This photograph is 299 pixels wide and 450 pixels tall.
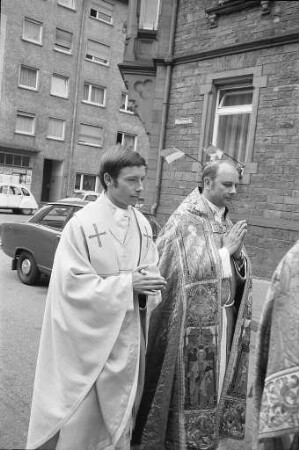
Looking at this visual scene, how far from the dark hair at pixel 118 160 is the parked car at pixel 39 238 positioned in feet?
18.3

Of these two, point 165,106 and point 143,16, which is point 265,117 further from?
point 143,16

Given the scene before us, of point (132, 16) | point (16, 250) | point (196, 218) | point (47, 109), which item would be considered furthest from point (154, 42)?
point (47, 109)

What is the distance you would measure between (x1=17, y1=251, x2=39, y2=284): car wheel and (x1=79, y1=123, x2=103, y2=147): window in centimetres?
2658

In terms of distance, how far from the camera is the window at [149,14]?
13.4 m

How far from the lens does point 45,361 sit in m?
2.71

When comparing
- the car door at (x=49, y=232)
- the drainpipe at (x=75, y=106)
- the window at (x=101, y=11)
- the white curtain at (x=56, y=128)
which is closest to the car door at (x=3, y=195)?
the drainpipe at (x=75, y=106)

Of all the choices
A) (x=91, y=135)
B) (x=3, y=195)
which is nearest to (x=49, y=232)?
(x=3, y=195)

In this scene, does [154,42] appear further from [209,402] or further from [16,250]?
[209,402]

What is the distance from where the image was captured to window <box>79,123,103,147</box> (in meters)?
35.4

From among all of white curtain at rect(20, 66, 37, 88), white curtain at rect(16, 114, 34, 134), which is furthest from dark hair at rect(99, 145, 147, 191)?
white curtain at rect(20, 66, 37, 88)

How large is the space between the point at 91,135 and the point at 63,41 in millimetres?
6435

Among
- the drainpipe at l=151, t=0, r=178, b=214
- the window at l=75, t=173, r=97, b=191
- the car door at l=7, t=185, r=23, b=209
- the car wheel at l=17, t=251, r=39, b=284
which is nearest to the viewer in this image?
the car wheel at l=17, t=251, r=39, b=284

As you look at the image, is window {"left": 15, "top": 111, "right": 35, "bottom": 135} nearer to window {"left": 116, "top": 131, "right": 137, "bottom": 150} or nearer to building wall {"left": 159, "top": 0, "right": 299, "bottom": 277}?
window {"left": 116, "top": 131, "right": 137, "bottom": 150}

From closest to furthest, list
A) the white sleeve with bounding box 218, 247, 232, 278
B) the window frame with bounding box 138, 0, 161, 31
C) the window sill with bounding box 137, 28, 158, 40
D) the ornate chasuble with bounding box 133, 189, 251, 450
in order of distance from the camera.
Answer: the ornate chasuble with bounding box 133, 189, 251, 450
the white sleeve with bounding box 218, 247, 232, 278
the window sill with bounding box 137, 28, 158, 40
the window frame with bounding box 138, 0, 161, 31
